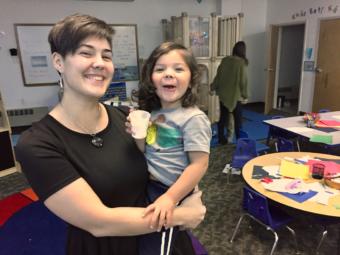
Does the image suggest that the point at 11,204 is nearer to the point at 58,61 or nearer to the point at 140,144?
the point at 140,144

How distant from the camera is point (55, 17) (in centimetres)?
570

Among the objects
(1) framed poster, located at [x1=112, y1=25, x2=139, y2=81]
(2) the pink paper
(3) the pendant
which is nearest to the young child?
(3) the pendant

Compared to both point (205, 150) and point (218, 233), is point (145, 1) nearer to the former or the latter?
point (218, 233)

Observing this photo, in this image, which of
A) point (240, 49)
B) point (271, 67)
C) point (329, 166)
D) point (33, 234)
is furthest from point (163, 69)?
point (271, 67)

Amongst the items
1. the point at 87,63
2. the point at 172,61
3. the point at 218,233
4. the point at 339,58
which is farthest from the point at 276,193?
the point at 339,58

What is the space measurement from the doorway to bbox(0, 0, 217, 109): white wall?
1760 millimetres

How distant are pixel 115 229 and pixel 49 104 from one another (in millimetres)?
5763

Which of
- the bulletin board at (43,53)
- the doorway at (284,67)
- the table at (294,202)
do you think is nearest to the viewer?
the table at (294,202)

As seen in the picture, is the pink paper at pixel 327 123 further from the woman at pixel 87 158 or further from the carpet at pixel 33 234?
the carpet at pixel 33 234

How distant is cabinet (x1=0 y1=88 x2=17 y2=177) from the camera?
12.3ft

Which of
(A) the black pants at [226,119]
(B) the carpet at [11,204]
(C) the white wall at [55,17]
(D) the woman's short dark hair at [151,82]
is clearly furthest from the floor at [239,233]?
(C) the white wall at [55,17]

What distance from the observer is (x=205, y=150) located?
3.67ft

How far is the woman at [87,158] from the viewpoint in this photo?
2.63ft

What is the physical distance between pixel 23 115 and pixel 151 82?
5.37 m
